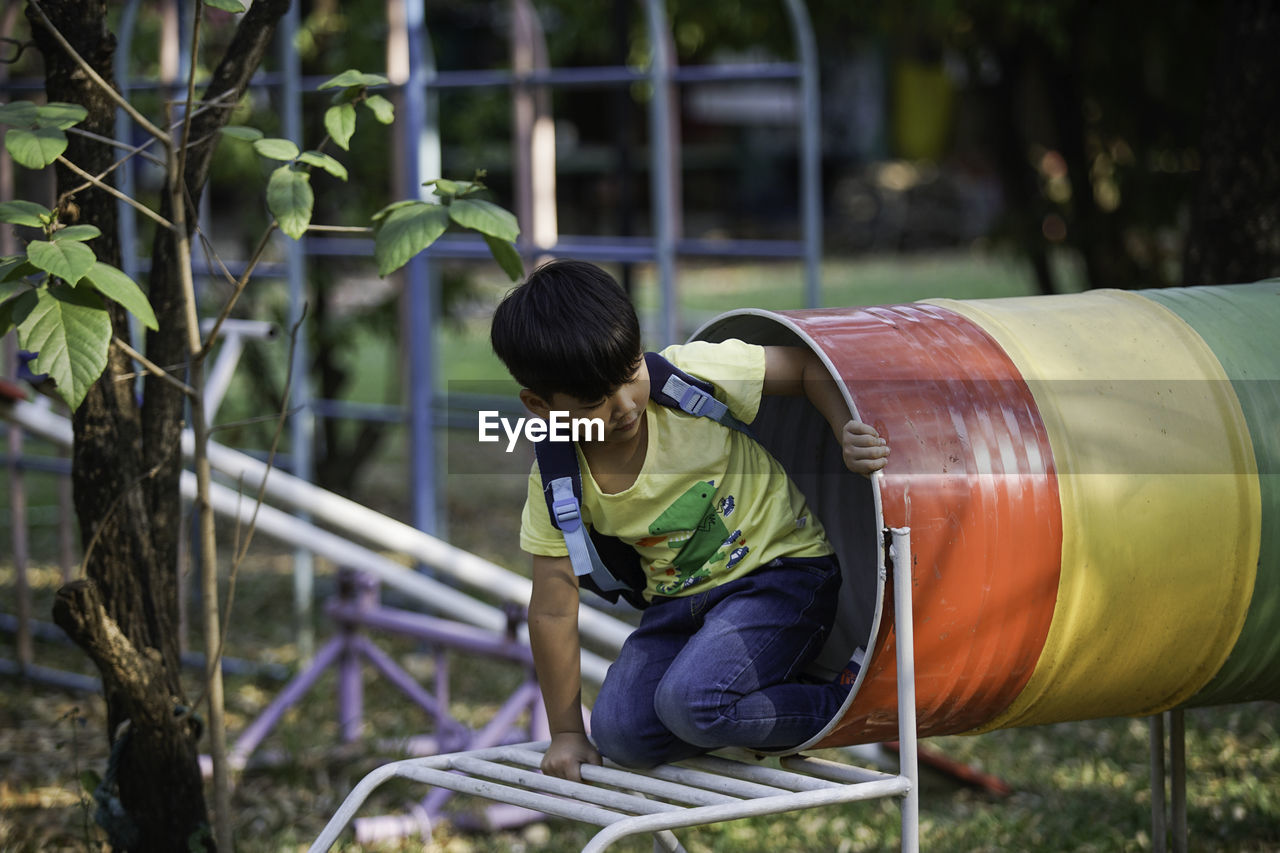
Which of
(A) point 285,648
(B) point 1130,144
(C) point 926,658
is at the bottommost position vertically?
(A) point 285,648

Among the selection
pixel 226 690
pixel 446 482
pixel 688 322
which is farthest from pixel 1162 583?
pixel 688 322

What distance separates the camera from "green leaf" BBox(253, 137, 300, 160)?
235 centimetres

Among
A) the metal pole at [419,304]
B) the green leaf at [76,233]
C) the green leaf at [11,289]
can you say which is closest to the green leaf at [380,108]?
the green leaf at [76,233]

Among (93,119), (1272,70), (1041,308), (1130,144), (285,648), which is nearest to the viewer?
(1041,308)

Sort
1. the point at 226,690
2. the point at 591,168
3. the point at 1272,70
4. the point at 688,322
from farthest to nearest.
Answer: the point at 591,168
the point at 688,322
the point at 226,690
the point at 1272,70

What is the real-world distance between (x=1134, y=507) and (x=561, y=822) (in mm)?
1794

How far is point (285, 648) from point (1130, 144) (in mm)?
4907

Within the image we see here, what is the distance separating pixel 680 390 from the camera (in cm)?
228

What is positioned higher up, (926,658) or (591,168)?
(591,168)

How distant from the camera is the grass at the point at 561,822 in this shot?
319 cm

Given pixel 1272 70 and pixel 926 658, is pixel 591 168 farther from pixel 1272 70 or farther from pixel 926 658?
pixel 926 658

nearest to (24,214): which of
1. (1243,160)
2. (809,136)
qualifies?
(1243,160)

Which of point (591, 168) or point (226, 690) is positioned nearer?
point (226, 690)

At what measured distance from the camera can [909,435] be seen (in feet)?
6.76
